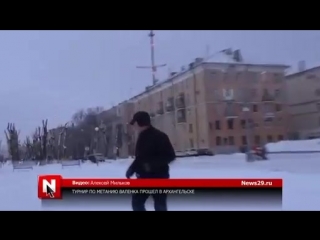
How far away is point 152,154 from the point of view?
2617 mm

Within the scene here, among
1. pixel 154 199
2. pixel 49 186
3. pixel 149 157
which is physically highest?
pixel 149 157

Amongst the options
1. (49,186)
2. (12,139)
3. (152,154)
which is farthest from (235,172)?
(12,139)

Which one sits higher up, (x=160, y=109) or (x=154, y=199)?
(x=160, y=109)

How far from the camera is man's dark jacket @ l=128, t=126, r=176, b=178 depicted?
102 inches

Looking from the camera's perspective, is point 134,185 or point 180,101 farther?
point 180,101

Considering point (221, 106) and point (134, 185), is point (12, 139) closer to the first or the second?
point (134, 185)

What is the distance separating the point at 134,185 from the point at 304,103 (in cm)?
118

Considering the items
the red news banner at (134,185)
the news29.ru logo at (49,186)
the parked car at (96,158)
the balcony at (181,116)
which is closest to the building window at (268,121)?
the red news banner at (134,185)

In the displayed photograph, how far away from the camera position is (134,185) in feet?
8.41

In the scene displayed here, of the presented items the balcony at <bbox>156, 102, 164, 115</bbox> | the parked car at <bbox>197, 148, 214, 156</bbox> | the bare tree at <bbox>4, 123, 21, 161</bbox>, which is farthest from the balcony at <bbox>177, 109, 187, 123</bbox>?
the bare tree at <bbox>4, 123, 21, 161</bbox>
